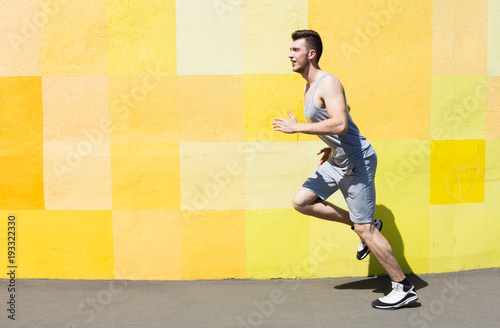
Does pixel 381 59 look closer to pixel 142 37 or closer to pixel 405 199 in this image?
pixel 405 199

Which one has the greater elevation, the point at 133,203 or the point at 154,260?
the point at 133,203

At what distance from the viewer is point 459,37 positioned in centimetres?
427

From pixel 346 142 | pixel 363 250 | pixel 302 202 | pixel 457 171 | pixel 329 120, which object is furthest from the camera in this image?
pixel 457 171

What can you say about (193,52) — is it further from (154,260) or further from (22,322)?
(22,322)

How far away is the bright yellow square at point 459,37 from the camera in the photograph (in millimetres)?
4238

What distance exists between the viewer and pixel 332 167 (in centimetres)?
384

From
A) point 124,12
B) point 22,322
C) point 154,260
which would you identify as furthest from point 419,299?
point 124,12

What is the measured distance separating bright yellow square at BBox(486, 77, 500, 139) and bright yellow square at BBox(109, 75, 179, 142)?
8.51 ft

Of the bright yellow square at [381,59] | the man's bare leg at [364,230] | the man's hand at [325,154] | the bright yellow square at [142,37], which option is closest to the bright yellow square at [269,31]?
the bright yellow square at [381,59]

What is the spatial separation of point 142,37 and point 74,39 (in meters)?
0.55

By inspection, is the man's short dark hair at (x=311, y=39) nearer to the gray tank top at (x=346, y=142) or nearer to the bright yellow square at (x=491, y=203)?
the gray tank top at (x=346, y=142)

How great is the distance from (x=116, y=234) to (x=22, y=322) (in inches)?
40.5

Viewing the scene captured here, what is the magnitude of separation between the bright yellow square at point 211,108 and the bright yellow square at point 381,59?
2.52 feet

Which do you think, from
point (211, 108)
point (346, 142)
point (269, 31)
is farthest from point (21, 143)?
point (346, 142)
